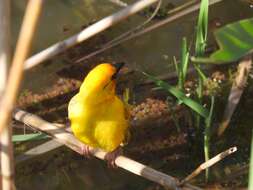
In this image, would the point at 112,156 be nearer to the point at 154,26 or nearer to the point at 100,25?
the point at 100,25

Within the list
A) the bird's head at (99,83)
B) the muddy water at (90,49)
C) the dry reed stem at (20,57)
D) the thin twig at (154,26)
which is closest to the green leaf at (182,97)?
the bird's head at (99,83)

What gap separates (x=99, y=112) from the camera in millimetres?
1969

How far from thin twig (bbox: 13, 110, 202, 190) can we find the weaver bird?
5cm

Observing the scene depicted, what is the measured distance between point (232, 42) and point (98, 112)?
1.29 metres

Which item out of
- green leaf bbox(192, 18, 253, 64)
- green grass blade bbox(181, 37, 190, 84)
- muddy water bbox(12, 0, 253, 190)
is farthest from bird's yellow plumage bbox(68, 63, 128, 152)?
A: green leaf bbox(192, 18, 253, 64)

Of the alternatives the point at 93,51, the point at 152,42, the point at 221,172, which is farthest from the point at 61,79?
the point at 221,172

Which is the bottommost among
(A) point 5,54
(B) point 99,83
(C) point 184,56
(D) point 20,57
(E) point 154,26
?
(D) point 20,57

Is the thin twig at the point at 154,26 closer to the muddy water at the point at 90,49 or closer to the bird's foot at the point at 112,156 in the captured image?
the muddy water at the point at 90,49

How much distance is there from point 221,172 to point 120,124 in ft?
2.81

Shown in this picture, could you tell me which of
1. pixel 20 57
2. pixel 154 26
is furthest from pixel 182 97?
pixel 20 57

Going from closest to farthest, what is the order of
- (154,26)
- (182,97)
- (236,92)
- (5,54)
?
(5,54), (182,97), (236,92), (154,26)

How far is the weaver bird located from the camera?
1955 millimetres

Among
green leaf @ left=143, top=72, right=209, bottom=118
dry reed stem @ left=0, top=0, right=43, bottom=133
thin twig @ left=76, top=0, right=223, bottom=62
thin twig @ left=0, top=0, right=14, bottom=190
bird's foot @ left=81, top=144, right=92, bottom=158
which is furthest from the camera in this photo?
thin twig @ left=76, top=0, right=223, bottom=62

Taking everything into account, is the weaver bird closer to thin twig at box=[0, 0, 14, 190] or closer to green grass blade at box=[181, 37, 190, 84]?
green grass blade at box=[181, 37, 190, 84]
